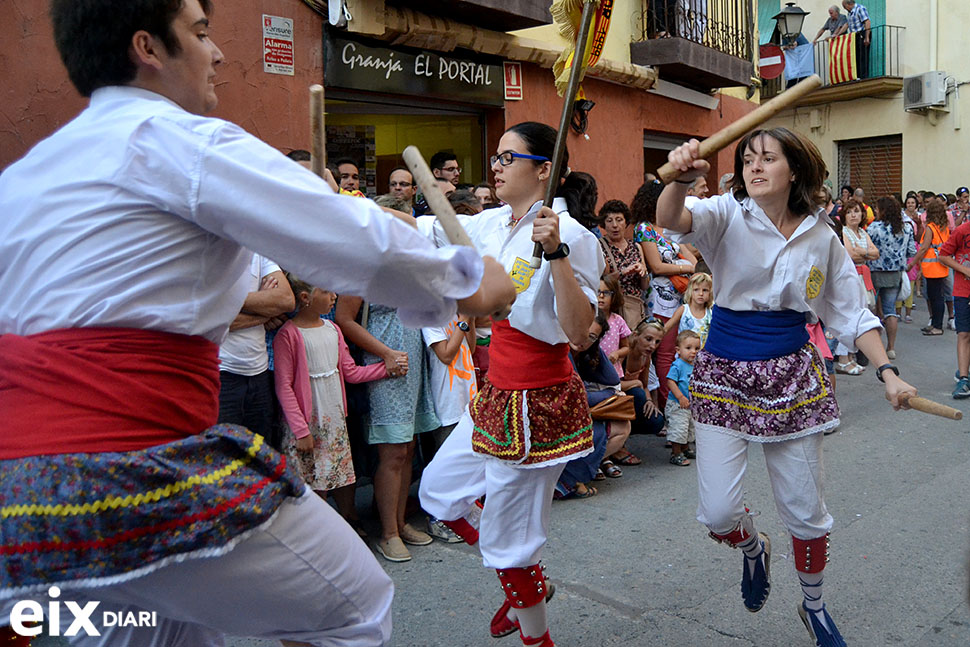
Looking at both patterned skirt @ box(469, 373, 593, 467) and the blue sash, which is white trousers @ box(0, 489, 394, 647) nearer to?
patterned skirt @ box(469, 373, 593, 467)

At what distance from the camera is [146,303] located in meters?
1.69

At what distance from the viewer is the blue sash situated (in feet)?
11.3

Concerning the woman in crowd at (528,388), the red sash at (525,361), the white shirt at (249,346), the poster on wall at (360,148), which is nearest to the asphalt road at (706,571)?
the woman in crowd at (528,388)

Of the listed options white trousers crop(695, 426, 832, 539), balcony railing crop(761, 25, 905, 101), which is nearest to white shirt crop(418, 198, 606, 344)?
white trousers crop(695, 426, 832, 539)

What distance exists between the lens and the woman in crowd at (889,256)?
35.4 feet

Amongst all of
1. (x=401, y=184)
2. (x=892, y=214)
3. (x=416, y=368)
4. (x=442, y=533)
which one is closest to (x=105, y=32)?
(x=416, y=368)

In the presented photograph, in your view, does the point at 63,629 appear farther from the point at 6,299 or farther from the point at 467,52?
the point at 467,52

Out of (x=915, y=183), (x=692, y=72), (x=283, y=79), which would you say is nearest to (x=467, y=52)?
(x=283, y=79)

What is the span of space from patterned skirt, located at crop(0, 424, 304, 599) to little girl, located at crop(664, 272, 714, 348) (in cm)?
505

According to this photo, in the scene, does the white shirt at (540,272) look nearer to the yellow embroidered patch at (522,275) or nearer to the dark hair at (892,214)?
the yellow embroidered patch at (522,275)

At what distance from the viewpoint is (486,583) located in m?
4.17

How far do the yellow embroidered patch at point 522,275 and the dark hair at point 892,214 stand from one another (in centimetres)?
906

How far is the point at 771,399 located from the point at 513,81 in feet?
20.4

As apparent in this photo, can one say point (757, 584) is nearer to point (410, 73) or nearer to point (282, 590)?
point (282, 590)
